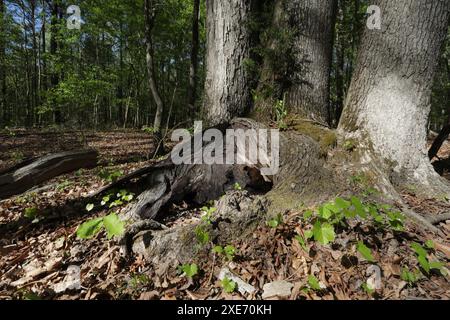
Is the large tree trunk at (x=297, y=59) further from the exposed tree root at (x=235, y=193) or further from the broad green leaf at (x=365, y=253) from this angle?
the broad green leaf at (x=365, y=253)

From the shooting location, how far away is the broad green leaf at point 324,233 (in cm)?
181

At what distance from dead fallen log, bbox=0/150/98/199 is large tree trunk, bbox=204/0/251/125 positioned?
206 cm

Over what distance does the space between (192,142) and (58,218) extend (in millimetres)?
1784

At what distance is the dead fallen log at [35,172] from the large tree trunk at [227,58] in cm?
206

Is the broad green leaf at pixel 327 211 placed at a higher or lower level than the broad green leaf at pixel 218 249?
higher

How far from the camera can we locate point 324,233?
6.04 feet

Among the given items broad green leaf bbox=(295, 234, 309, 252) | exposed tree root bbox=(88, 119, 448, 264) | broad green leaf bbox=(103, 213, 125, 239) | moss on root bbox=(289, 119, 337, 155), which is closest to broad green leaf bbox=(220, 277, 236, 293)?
exposed tree root bbox=(88, 119, 448, 264)

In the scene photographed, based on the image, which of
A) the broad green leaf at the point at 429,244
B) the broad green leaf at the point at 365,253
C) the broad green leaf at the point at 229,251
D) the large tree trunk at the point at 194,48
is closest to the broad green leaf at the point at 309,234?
the broad green leaf at the point at 365,253

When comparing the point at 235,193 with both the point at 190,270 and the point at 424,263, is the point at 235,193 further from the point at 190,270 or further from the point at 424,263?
the point at 424,263

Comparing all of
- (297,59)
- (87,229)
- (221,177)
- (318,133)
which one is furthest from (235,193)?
(297,59)

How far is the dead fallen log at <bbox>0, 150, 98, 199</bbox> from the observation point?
3068 millimetres

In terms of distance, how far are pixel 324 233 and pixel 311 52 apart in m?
2.55

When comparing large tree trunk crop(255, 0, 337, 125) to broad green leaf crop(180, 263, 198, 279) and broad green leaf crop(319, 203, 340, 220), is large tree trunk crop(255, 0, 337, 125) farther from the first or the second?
broad green leaf crop(180, 263, 198, 279)

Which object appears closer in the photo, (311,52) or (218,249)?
(218,249)
